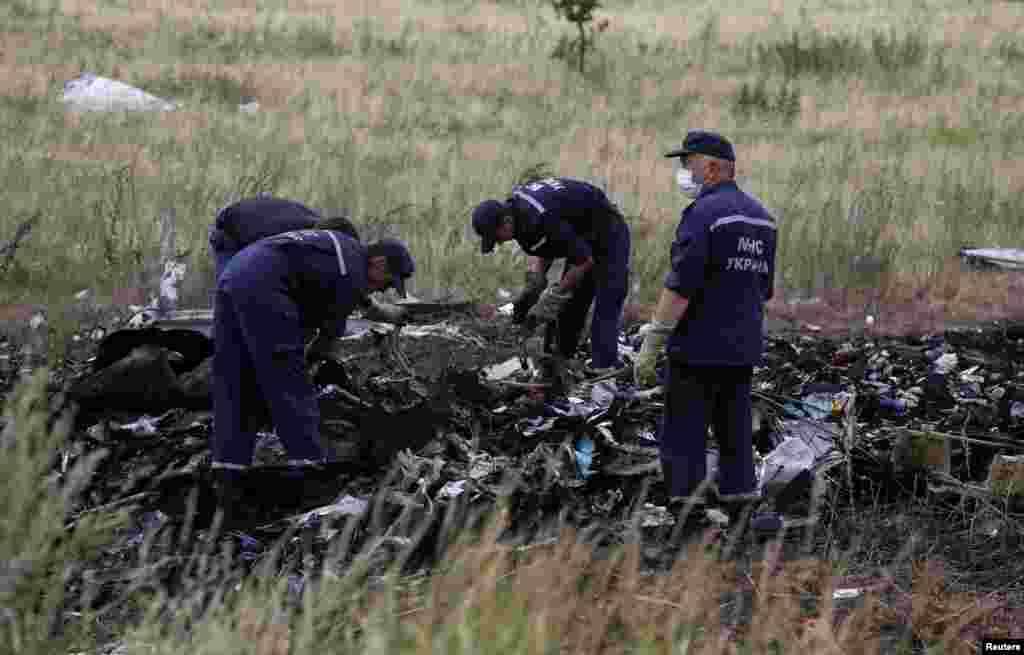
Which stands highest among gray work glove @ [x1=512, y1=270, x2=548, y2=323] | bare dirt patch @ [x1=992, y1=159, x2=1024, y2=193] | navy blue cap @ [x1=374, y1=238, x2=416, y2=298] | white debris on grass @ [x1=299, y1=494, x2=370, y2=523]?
navy blue cap @ [x1=374, y1=238, x2=416, y2=298]

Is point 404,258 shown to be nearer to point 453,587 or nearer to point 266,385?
point 266,385

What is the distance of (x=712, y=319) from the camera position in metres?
6.21

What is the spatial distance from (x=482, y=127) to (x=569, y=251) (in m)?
10.8

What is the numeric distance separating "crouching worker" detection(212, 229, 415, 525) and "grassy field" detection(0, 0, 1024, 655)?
0.87 metres

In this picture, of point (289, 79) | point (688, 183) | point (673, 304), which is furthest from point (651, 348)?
point (289, 79)

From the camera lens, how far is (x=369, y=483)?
7031 millimetres

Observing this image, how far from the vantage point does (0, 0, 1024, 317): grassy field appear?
472 inches

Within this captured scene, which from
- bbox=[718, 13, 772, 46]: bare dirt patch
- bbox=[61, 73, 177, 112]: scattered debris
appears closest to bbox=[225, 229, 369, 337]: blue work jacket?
bbox=[61, 73, 177, 112]: scattered debris

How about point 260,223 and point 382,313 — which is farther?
point 382,313

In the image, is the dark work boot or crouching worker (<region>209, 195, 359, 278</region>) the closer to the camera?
the dark work boot

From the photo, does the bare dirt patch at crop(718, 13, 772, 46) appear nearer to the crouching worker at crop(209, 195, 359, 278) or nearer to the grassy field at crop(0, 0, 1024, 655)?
the grassy field at crop(0, 0, 1024, 655)

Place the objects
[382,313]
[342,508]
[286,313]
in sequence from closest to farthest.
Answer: [286,313] < [342,508] < [382,313]

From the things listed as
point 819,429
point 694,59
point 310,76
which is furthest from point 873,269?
point 694,59

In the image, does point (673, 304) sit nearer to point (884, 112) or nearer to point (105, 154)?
point (105, 154)
